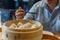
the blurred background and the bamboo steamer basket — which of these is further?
the blurred background

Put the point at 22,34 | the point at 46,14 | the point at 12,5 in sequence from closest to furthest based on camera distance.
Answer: the point at 22,34, the point at 46,14, the point at 12,5

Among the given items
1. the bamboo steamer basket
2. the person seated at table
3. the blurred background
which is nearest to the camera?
the bamboo steamer basket

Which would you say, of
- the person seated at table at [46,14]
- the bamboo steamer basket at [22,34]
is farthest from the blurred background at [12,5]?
the bamboo steamer basket at [22,34]

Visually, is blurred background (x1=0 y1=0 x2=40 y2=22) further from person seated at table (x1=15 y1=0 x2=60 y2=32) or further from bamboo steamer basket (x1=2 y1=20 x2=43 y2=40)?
bamboo steamer basket (x1=2 y1=20 x2=43 y2=40)

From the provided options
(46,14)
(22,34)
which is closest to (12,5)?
(46,14)

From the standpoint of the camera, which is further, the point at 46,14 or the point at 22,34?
A: the point at 46,14

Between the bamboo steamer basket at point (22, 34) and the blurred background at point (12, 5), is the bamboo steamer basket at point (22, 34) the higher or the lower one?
the lower one

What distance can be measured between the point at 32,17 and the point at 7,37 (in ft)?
2.32

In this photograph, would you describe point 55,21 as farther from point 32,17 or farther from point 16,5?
point 16,5

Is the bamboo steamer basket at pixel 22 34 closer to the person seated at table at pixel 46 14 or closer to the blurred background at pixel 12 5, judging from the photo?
the person seated at table at pixel 46 14

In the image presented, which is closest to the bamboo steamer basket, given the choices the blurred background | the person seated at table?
the person seated at table

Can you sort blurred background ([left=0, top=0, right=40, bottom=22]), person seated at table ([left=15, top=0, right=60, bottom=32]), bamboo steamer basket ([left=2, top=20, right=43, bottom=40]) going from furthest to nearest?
blurred background ([left=0, top=0, right=40, bottom=22]), person seated at table ([left=15, top=0, right=60, bottom=32]), bamboo steamer basket ([left=2, top=20, right=43, bottom=40])

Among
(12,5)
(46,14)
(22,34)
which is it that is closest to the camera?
(22,34)

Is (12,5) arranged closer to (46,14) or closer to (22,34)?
(46,14)
